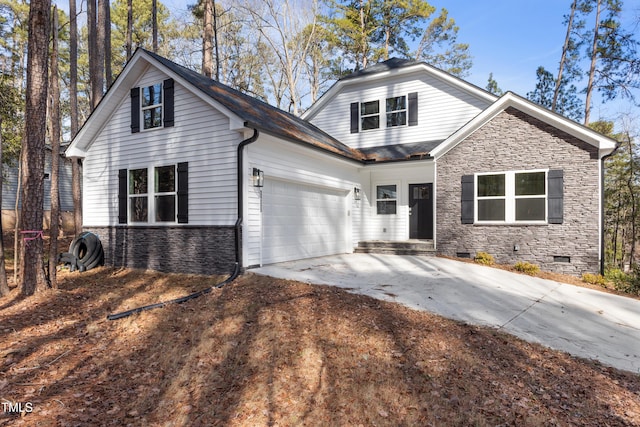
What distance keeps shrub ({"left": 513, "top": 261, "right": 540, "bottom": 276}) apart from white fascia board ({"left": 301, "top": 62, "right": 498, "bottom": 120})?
5.02 meters

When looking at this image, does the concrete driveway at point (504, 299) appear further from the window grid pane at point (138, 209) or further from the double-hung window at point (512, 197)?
the window grid pane at point (138, 209)

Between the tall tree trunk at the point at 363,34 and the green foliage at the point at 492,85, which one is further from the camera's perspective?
the green foliage at the point at 492,85

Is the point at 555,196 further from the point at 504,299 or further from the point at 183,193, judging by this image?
the point at 183,193

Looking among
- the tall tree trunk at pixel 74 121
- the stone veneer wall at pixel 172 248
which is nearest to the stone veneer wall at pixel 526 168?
the stone veneer wall at pixel 172 248

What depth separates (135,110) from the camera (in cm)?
924

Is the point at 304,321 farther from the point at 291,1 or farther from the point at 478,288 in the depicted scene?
the point at 291,1

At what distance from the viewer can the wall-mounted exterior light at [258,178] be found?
7.70 meters

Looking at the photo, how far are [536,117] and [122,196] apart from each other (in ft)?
34.8

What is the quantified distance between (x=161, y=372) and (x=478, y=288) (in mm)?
5399

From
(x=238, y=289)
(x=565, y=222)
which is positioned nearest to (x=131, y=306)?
(x=238, y=289)

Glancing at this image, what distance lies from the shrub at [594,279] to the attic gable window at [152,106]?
34.4 ft

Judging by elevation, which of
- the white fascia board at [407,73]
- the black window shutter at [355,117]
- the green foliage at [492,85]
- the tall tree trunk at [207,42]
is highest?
the green foliage at [492,85]

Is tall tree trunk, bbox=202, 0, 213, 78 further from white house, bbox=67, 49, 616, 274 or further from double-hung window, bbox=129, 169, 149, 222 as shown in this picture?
double-hung window, bbox=129, 169, 149, 222

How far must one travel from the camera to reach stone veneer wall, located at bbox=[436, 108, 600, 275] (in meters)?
8.40
